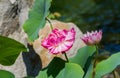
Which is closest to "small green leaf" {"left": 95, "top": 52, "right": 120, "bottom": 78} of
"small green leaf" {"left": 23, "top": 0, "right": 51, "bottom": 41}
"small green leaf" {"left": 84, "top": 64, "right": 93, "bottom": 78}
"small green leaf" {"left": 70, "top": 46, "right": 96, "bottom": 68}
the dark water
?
"small green leaf" {"left": 84, "top": 64, "right": 93, "bottom": 78}

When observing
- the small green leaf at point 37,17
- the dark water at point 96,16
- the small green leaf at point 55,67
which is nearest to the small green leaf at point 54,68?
the small green leaf at point 55,67

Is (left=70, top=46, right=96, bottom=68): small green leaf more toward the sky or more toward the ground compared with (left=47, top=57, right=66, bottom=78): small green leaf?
more toward the sky

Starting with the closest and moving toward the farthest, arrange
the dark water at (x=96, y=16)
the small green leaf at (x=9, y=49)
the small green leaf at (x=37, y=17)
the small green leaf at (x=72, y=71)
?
the small green leaf at (x=72, y=71), the small green leaf at (x=9, y=49), the small green leaf at (x=37, y=17), the dark water at (x=96, y=16)

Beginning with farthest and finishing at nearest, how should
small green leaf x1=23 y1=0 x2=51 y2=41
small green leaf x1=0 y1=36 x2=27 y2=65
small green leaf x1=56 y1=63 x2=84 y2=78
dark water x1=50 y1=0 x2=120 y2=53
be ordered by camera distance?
dark water x1=50 y1=0 x2=120 y2=53 < small green leaf x1=23 y1=0 x2=51 y2=41 < small green leaf x1=0 y1=36 x2=27 y2=65 < small green leaf x1=56 y1=63 x2=84 y2=78

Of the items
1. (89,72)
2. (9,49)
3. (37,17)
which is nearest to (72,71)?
(89,72)

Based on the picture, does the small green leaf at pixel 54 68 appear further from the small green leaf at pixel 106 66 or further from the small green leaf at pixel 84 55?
the small green leaf at pixel 106 66

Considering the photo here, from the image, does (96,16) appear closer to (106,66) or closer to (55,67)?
(55,67)

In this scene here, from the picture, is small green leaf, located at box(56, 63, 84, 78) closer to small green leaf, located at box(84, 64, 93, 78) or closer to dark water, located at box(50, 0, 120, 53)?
small green leaf, located at box(84, 64, 93, 78)

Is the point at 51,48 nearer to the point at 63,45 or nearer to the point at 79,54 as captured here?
the point at 63,45
